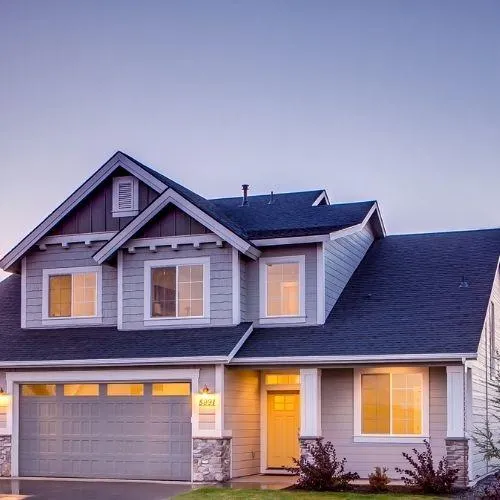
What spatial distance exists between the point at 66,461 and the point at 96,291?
4428 millimetres

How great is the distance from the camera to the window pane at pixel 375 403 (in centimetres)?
2216

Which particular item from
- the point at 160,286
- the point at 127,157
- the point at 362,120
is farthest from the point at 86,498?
the point at 362,120

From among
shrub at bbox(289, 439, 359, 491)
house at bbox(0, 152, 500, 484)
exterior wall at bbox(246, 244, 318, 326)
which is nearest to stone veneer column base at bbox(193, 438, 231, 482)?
house at bbox(0, 152, 500, 484)

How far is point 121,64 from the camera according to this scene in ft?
81.9

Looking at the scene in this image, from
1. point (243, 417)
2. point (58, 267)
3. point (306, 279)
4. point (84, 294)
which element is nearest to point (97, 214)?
point (58, 267)

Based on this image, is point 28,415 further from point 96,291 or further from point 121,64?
point 121,64

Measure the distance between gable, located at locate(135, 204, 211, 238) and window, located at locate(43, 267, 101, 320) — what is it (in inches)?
77.1

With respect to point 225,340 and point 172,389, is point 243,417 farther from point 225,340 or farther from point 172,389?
point 225,340

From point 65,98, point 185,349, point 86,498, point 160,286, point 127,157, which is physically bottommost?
point 86,498

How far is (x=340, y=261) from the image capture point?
2486cm

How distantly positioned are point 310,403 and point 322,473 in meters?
1.90

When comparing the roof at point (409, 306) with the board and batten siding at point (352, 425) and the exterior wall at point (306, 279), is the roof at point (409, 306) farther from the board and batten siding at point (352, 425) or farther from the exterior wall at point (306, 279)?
the board and batten siding at point (352, 425)

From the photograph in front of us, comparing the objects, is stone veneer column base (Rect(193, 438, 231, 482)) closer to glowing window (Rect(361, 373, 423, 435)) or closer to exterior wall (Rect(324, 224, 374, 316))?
glowing window (Rect(361, 373, 423, 435))

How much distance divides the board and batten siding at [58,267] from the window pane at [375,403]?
687 cm
